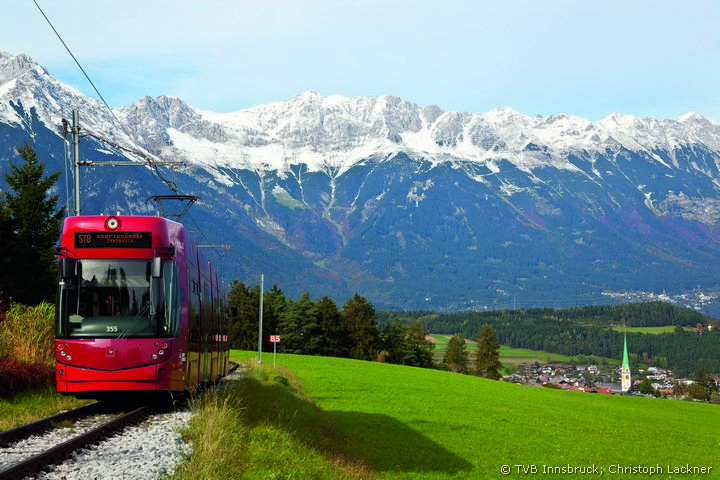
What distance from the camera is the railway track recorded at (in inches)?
431

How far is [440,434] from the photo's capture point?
33.8m

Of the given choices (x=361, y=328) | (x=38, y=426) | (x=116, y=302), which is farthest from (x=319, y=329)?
(x=38, y=426)

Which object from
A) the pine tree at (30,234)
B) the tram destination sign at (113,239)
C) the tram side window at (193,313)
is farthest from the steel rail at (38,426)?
the pine tree at (30,234)

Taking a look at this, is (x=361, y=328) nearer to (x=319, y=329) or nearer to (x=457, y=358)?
(x=319, y=329)

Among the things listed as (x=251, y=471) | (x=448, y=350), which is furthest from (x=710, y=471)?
(x=448, y=350)

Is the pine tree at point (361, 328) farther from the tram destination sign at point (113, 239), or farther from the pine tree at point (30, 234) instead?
the tram destination sign at point (113, 239)

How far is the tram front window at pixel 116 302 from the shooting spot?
18516 mm

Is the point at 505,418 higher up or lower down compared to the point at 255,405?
lower down

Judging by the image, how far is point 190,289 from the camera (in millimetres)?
21250

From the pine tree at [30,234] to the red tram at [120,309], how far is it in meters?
28.7

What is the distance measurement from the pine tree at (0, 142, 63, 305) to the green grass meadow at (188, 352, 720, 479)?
1760 centimetres

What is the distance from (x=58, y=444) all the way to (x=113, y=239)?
6.87 m

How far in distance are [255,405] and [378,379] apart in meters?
35.5

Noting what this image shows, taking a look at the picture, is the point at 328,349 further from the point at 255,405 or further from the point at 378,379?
A: the point at 255,405
